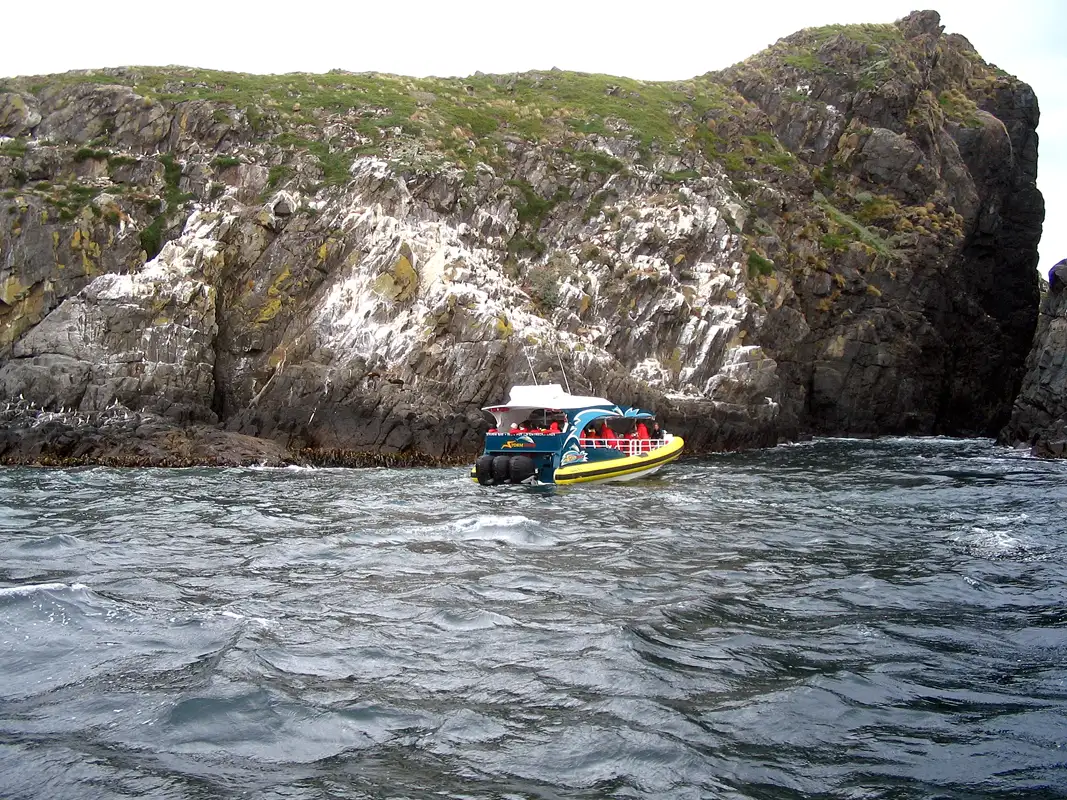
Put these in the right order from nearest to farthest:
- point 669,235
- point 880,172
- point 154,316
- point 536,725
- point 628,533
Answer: point 536,725 < point 628,533 < point 154,316 < point 669,235 < point 880,172

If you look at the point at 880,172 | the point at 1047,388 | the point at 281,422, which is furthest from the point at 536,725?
the point at 880,172

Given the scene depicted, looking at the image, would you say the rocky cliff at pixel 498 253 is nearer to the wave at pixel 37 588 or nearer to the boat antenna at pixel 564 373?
the boat antenna at pixel 564 373

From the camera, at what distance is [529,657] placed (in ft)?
36.7

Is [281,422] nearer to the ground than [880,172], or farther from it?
nearer to the ground

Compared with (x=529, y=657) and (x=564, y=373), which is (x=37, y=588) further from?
(x=564, y=373)

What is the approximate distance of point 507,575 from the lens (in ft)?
52.5

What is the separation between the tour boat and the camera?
3297 cm

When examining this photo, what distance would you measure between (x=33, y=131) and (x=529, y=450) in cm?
4274

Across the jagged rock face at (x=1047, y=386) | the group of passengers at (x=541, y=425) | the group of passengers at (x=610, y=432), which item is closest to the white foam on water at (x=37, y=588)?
the group of passengers at (x=541, y=425)

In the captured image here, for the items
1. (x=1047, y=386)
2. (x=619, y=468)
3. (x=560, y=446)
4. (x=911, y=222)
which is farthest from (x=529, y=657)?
(x=911, y=222)

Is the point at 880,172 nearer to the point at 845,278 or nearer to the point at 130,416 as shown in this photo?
the point at 845,278

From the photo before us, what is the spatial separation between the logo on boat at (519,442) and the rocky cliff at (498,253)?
402 inches

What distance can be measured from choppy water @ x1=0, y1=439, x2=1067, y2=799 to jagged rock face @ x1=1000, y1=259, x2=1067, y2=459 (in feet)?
91.1

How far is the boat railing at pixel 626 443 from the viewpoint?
35.6 m
